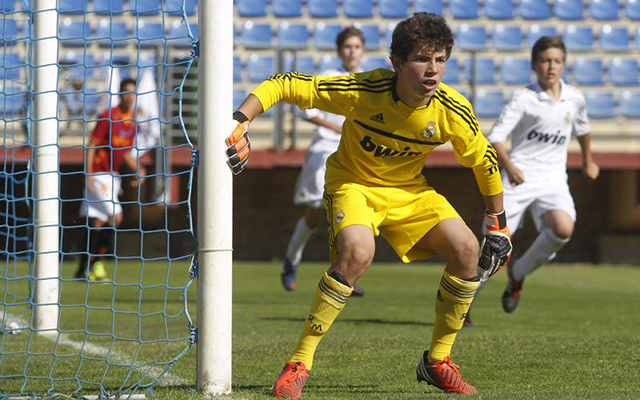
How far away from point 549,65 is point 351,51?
179 cm

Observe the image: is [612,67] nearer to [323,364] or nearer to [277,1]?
[277,1]

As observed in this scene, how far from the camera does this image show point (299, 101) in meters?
3.85

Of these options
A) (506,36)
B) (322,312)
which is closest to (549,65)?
(322,312)

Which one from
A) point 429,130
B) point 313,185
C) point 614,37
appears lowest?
point 313,185

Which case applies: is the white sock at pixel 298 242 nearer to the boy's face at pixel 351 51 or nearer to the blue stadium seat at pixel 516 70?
the boy's face at pixel 351 51

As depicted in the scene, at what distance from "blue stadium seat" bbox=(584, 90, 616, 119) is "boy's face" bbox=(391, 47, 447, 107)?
12.7 meters

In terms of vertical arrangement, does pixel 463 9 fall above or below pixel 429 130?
below

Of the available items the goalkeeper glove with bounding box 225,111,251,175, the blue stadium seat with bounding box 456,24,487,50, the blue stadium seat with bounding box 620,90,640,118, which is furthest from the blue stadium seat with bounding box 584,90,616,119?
the goalkeeper glove with bounding box 225,111,251,175

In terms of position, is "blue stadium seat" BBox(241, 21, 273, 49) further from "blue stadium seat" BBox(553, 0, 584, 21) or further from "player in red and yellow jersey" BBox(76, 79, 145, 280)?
"player in red and yellow jersey" BBox(76, 79, 145, 280)

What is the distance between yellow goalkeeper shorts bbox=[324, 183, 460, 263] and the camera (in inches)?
157

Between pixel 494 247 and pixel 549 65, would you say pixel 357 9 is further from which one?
pixel 494 247

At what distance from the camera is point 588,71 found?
16719mm

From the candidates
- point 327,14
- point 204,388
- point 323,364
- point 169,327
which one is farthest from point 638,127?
point 204,388

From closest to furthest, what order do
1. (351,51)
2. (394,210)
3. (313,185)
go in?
1. (394,210)
2. (351,51)
3. (313,185)
